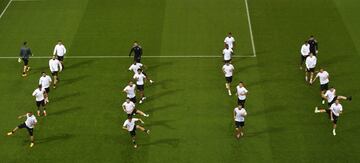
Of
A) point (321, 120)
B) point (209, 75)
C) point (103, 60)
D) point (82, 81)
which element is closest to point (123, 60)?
point (103, 60)

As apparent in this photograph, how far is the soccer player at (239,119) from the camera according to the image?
23734 mm

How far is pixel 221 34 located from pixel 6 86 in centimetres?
1389

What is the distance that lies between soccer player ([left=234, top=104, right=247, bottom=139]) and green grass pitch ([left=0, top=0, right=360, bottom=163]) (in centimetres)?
42

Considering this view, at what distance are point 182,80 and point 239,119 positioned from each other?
21.2 feet

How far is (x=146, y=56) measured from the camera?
32.3m

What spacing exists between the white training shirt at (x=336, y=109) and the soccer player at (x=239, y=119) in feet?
13.5

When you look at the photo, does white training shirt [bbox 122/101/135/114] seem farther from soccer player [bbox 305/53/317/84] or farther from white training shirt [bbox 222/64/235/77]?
soccer player [bbox 305/53/317/84]

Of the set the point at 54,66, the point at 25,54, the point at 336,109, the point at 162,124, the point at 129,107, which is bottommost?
the point at 336,109

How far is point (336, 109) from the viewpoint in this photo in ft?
78.9

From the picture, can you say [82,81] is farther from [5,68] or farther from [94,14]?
[94,14]

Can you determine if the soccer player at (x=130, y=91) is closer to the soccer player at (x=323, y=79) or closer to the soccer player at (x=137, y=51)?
the soccer player at (x=137, y=51)

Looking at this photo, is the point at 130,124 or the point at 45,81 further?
the point at 45,81

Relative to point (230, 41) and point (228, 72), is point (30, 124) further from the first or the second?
point (230, 41)

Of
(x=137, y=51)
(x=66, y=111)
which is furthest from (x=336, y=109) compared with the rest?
(x=66, y=111)
